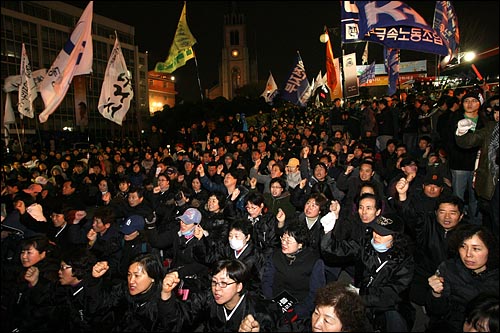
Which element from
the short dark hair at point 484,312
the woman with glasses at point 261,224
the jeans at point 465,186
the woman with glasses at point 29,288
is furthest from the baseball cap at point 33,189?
the jeans at point 465,186

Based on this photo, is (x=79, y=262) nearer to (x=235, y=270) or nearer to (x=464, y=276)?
(x=235, y=270)

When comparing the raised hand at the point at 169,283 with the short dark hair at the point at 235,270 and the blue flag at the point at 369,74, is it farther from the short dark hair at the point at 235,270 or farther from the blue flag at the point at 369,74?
the blue flag at the point at 369,74

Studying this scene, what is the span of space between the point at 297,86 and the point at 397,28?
829 cm

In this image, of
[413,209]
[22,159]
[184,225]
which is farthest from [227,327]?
[22,159]

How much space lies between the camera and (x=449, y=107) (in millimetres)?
7949

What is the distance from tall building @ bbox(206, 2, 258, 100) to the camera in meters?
108

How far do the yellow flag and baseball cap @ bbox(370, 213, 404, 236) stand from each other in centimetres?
1183

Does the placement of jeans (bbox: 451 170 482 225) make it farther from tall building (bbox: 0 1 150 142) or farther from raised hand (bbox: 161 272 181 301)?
tall building (bbox: 0 1 150 142)

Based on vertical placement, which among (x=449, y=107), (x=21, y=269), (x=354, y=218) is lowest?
(x=21, y=269)

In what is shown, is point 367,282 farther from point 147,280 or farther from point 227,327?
point 147,280

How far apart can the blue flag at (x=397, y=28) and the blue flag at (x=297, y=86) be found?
787 centimetres

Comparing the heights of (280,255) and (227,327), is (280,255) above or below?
above

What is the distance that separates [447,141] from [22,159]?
13.9 metres

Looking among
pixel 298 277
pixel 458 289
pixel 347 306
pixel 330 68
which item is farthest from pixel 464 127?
pixel 330 68
